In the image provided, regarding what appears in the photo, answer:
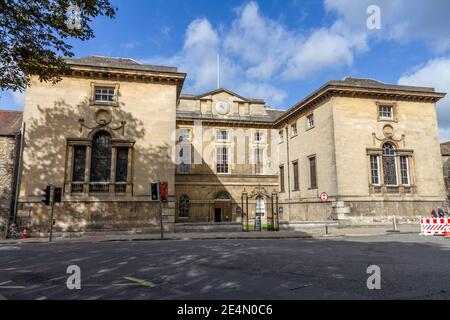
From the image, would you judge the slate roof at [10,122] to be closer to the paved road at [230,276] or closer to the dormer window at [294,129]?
the paved road at [230,276]

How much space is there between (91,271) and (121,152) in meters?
14.6

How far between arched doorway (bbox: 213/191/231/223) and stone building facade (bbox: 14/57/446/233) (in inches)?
4.0

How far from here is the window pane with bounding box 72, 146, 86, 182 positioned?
20.9 meters

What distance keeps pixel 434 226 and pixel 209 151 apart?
20.9 m

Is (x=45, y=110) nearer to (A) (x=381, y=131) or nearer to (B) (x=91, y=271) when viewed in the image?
(B) (x=91, y=271)

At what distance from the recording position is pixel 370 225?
23.2 m

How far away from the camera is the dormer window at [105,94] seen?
21.6 m

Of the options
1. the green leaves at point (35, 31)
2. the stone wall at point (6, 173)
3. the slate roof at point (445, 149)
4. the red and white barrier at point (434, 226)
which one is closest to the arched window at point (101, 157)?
the stone wall at point (6, 173)

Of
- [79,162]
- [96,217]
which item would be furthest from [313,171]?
[79,162]

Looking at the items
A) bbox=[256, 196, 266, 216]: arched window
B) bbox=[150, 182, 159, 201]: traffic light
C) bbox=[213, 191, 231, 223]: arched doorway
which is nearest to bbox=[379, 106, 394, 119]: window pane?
bbox=[256, 196, 266, 216]: arched window

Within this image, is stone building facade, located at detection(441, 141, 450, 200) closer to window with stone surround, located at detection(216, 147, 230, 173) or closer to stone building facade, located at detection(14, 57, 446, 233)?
stone building facade, located at detection(14, 57, 446, 233)

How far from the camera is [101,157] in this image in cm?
2130

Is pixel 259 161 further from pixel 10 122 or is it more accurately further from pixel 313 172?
pixel 10 122
